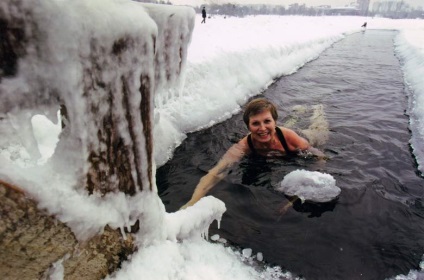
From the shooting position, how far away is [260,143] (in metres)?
4.61

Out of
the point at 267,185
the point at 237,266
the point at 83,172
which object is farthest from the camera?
the point at 267,185

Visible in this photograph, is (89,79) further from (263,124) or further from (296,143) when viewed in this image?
(296,143)

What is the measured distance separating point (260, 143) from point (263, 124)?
0.42 metres

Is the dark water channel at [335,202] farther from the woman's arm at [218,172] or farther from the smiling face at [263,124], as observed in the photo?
the smiling face at [263,124]

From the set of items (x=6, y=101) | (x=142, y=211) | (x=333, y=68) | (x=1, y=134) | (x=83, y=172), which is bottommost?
(x=333, y=68)

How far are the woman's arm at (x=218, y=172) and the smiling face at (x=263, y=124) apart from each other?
0.39m

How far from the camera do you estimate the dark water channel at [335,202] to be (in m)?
2.82

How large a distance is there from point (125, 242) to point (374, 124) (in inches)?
227

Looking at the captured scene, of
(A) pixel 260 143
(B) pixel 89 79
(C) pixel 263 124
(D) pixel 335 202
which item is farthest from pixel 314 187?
(B) pixel 89 79

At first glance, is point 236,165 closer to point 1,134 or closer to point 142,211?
point 142,211

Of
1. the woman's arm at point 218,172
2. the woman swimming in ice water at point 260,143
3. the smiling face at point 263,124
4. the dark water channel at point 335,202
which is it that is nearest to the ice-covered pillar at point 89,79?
the dark water channel at point 335,202

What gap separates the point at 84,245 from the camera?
1607 mm

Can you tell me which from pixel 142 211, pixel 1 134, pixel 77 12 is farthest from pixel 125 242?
pixel 77 12

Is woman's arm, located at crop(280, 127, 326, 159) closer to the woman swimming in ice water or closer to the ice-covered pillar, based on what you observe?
the woman swimming in ice water
